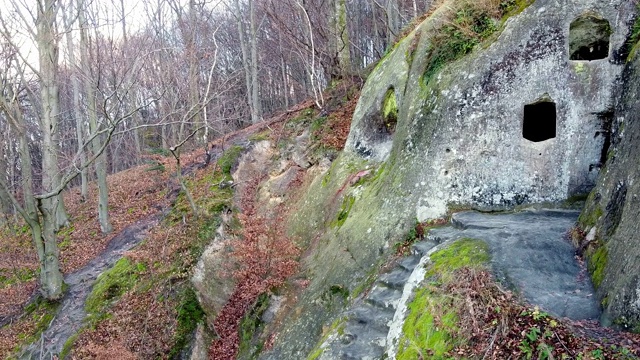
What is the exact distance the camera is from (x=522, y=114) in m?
7.71

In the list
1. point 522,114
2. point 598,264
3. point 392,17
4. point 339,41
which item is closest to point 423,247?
point 598,264

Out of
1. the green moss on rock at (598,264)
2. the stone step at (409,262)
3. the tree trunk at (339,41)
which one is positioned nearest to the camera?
the green moss on rock at (598,264)

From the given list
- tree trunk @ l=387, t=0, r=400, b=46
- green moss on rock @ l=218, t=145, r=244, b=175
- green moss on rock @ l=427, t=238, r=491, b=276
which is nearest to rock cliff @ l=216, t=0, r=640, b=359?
green moss on rock @ l=427, t=238, r=491, b=276

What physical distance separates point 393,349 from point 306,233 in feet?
18.5

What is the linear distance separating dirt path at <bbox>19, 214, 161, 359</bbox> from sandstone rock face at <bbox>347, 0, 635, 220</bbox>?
8.67 metres

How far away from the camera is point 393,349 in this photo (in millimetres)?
5293

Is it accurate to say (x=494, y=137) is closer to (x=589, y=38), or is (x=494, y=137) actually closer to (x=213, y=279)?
(x=589, y=38)

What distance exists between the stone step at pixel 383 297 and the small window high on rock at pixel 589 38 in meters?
5.74

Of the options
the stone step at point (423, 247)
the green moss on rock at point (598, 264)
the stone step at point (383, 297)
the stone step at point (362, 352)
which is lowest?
the stone step at point (362, 352)

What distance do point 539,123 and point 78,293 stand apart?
1232cm

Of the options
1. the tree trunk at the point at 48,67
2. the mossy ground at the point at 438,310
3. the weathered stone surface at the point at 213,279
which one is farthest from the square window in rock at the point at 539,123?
the tree trunk at the point at 48,67

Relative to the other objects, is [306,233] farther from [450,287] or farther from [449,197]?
[450,287]

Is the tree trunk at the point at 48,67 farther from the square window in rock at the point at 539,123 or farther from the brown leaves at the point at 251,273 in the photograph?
the square window in rock at the point at 539,123

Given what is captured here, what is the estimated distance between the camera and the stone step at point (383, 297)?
618 cm
